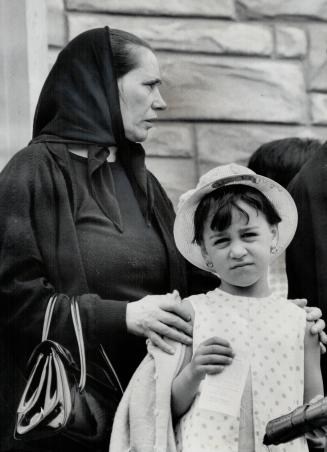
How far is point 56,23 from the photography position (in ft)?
13.1

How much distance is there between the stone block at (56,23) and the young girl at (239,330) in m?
1.05

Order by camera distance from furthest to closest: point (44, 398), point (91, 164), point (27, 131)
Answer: point (27, 131) → point (91, 164) → point (44, 398)

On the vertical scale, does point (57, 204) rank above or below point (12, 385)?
above

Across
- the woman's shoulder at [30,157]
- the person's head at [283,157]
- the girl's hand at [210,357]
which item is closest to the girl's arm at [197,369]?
the girl's hand at [210,357]

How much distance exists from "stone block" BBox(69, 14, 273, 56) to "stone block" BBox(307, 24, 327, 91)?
14 cm

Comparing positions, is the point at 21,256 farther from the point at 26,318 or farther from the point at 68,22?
the point at 68,22

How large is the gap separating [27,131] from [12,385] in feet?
3.34

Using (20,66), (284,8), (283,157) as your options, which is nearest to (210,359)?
(283,157)

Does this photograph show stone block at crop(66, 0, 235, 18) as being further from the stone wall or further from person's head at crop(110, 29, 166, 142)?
person's head at crop(110, 29, 166, 142)

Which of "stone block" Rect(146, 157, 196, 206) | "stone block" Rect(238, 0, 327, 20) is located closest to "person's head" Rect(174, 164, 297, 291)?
"stone block" Rect(146, 157, 196, 206)

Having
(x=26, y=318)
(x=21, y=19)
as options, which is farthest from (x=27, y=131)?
(x=26, y=318)

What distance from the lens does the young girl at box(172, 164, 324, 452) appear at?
9.62ft

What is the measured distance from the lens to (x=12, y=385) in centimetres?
316

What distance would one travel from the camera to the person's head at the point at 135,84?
3.36 meters
